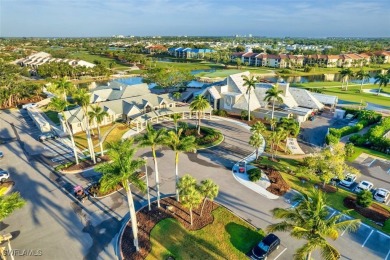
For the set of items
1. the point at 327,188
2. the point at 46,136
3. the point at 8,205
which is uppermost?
the point at 8,205

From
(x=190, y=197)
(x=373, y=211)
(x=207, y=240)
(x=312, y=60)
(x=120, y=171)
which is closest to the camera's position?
(x=120, y=171)


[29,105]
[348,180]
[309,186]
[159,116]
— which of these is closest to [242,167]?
[309,186]

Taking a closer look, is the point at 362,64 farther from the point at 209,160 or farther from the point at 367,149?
the point at 209,160

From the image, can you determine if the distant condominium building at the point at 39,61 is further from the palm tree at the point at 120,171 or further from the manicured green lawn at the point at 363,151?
the manicured green lawn at the point at 363,151

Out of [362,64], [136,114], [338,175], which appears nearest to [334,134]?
[338,175]

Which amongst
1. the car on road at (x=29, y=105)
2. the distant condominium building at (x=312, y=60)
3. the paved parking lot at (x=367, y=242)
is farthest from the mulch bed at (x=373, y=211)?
the distant condominium building at (x=312, y=60)

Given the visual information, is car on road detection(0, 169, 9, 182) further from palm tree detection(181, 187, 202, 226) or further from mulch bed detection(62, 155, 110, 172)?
palm tree detection(181, 187, 202, 226)

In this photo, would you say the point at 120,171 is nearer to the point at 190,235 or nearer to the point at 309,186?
the point at 190,235
